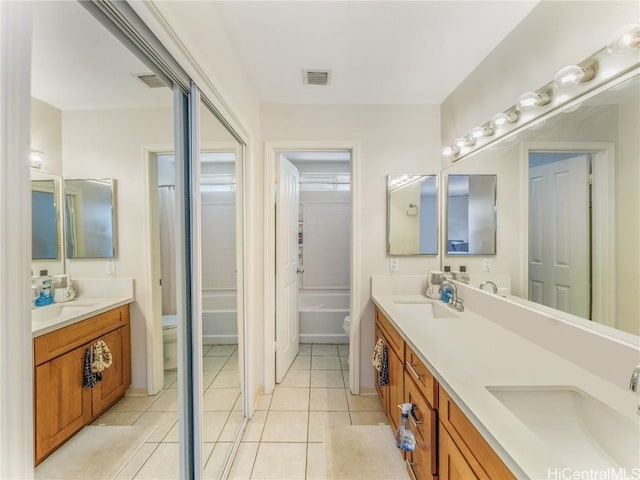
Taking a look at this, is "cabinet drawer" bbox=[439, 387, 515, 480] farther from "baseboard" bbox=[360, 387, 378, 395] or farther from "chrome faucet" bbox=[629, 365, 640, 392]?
"baseboard" bbox=[360, 387, 378, 395]

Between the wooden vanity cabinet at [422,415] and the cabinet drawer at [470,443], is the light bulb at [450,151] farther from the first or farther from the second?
the cabinet drawer at [470,443]

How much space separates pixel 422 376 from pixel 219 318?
1.11 metres

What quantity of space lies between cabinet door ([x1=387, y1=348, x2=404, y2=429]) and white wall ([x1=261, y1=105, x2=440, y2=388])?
62cm

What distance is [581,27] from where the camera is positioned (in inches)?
45.7

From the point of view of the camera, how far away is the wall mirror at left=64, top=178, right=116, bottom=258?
66 centimetres

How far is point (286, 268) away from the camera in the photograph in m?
2.78

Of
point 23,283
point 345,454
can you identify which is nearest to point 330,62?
point 23,283

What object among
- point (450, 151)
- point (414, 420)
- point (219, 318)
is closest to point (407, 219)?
point (450, 151)

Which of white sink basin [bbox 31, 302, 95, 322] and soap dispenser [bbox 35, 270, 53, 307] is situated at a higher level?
soap dispenser [bbox 35, 270, 53, 307]

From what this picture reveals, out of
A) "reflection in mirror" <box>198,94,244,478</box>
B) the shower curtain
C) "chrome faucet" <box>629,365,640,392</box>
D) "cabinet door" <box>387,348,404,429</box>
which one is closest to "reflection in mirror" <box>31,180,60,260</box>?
the shower curtain

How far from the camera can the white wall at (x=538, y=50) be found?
1.08 meters

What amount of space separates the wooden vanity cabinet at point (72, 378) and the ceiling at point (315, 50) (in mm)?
554

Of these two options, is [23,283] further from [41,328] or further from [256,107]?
[256,107]

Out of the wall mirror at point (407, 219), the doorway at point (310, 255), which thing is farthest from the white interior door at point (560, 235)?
the doorway at point (310, 255)
